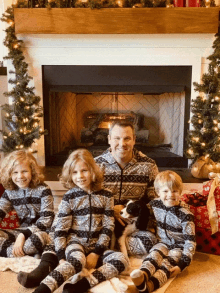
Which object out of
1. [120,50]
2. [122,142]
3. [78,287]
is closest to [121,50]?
[120,50]

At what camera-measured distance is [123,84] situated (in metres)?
3.05

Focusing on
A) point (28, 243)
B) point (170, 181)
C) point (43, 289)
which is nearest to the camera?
point (43, 289)

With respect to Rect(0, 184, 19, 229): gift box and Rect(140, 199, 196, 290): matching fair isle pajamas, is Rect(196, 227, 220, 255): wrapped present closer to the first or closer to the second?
Rect(140, 199, 196, 290): matching fair isle pajamas

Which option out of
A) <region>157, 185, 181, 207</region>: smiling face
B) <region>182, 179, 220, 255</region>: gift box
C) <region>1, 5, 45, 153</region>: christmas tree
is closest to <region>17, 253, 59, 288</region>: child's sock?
<region>157, 185, 181, 207</region>: smiling face

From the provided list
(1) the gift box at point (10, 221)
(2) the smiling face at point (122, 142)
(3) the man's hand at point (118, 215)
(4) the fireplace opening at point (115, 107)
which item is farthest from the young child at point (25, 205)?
(4) the fireplace opening at point (115, 107)

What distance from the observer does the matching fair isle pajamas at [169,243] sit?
1.65 m

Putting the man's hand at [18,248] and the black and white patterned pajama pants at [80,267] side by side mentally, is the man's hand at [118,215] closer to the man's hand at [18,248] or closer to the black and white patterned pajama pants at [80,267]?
the black and white patterned pajama pants at [80,267]

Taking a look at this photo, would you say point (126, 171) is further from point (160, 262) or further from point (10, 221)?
point (10, 221)

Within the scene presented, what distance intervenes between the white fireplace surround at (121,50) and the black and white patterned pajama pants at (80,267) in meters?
1.82

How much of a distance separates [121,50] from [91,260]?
194cm

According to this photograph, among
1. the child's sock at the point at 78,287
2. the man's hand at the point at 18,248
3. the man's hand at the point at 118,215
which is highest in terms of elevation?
the man's hand at the point at 118,215

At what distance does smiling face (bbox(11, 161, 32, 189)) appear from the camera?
1919mm

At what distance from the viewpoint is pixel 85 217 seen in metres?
1.81

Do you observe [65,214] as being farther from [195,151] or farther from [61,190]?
[195,151]
